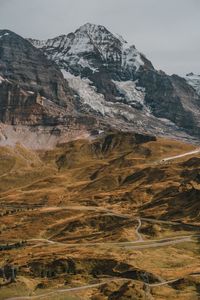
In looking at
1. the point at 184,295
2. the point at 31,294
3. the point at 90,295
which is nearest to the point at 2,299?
the point at 31,294

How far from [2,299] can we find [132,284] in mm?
41585

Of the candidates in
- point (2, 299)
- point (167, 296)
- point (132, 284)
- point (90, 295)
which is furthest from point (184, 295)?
point (2, 299)

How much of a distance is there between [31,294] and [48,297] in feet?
24.6

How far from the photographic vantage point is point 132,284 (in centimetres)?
19912

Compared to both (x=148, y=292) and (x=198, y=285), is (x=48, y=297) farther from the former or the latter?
(x=198, y=285)

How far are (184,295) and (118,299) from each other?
20620mm

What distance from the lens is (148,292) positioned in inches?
7657

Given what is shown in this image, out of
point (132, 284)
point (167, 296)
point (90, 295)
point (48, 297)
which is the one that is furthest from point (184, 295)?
point (48, 297)

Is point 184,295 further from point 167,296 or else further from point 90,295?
point 90,295

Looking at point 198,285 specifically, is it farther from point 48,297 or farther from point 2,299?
point 2,299

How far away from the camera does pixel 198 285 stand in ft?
651

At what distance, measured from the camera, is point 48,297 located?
19525 cm

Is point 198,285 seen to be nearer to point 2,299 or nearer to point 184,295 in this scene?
point 184,295

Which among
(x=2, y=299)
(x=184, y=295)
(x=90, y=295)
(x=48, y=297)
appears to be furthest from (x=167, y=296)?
(x=2, y=299)
